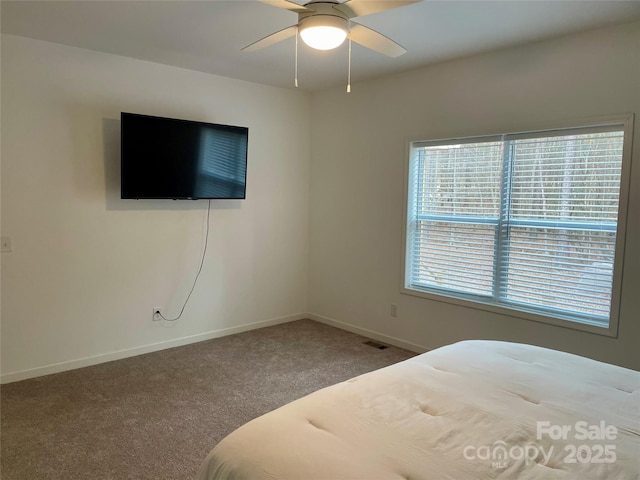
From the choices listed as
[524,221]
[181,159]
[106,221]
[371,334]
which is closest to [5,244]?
[106,221]

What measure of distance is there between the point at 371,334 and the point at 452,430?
3.15 m

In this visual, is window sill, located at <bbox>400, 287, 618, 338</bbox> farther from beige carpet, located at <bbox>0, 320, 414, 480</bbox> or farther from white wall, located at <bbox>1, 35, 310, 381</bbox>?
white wall, located at <bbox>1, 35, 310, 381</bbox>

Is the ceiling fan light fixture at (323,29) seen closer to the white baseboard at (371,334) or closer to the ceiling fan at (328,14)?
the ceiling fan at (328,14)

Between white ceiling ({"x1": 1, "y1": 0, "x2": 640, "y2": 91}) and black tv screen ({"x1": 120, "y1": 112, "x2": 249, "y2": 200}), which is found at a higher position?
white ceiling ({"x1": 1, "y1": 0, "x2": 640, "y2": 91})

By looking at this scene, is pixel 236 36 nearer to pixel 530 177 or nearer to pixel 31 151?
pixel 31 151

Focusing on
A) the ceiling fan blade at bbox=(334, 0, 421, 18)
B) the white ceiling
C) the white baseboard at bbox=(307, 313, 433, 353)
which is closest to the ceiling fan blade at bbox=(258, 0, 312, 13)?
the ceiling fan blade at bbox=(334, 0, 421, 18)

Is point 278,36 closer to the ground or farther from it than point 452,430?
farther from it

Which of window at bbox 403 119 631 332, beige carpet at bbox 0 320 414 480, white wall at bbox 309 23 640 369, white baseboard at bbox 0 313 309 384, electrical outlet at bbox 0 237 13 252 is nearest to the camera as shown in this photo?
beige carpet at bbox 0 320 414 480

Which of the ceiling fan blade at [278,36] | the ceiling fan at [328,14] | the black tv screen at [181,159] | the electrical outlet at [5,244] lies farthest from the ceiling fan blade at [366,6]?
the electrical outlet at [5,244]

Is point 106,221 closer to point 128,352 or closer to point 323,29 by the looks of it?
point 128,352

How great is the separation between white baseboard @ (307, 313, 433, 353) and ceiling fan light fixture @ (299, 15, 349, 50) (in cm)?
290

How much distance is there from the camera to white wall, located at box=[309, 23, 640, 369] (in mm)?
2984

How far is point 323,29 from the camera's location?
2.23 metres

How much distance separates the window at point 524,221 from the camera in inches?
122
